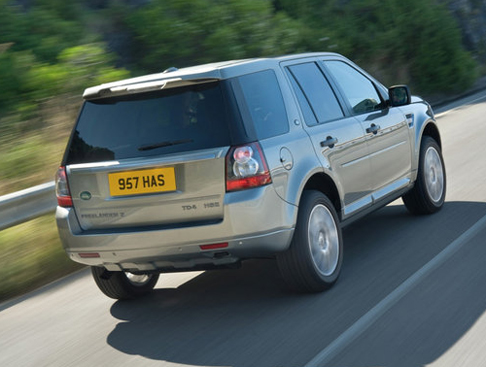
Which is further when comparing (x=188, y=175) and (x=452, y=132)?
(x=452, y=132)

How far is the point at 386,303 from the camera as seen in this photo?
17.3 ft

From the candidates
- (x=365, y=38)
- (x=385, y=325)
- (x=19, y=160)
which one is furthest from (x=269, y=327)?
(x=365, y=38)

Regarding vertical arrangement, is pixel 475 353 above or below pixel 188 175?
below

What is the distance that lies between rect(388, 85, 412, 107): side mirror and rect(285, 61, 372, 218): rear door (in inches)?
31.8

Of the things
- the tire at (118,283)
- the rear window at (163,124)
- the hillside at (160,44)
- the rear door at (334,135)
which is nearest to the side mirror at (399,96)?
the rear door at (334,135)

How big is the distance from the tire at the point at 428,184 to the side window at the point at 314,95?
5.06 ft

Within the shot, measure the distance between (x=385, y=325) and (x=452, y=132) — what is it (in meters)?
9.55

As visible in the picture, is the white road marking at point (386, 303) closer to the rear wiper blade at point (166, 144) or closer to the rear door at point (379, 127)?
the rear door at point (379, 127)

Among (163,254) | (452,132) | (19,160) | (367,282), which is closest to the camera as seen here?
(163,254)

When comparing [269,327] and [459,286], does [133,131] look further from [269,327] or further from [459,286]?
[459,286]

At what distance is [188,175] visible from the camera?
5.14 meters

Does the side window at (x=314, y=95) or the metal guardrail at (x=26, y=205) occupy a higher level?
the side window at (x=314, y=95)

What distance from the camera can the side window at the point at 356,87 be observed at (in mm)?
6680

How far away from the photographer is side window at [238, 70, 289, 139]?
534 cm
